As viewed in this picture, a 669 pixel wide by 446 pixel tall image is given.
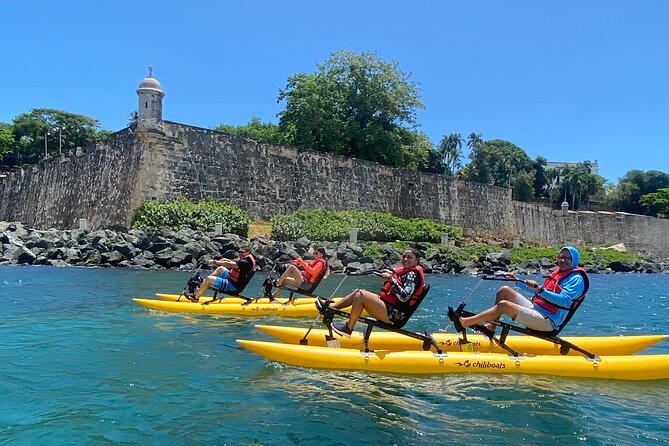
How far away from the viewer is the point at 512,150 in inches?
2975

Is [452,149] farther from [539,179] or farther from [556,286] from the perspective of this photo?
[556,286]

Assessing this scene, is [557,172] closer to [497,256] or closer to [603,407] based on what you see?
[497,256]

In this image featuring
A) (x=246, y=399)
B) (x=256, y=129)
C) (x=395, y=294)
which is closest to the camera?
(x=246, y=399)

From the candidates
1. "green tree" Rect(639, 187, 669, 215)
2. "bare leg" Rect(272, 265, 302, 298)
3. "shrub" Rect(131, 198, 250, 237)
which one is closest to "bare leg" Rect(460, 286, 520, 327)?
"bare leg" Rect(272, 265, 302, 298)

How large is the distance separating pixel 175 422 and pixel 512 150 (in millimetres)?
74960

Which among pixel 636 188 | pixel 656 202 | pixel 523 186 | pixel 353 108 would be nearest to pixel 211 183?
pixel 353 108

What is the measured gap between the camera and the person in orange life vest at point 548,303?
24.9 ft

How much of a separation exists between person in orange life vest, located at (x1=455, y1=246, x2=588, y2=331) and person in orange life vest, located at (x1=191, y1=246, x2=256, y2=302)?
559 centimetres

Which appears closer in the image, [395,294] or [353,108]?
[395,294]

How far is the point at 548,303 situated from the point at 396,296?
200cm

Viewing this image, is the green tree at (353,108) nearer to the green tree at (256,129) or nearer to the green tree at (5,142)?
the green tree at (256,129)

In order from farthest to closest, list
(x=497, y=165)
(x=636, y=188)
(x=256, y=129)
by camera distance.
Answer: (x=636, y=188) → (x=497, y=165) → (x=256, y=129)

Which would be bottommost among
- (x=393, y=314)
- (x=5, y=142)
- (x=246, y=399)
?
(x=246, y=399)

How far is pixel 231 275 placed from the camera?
488 inches
